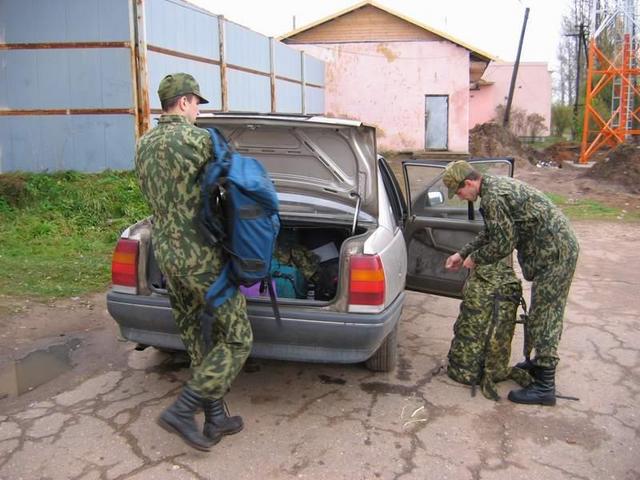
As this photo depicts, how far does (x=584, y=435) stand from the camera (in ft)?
11.1

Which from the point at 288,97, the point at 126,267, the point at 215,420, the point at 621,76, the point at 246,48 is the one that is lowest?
the point at 215,420

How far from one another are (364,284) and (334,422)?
81 cm

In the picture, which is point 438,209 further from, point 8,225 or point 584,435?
point 8,225

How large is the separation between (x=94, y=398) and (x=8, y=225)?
4.71 metres

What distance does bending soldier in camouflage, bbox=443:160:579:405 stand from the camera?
3686mm

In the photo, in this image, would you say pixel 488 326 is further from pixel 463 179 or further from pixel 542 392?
pixel 463 179

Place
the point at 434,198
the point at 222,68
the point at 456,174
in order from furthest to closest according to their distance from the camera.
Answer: the point at 222,68 < the point at 434,198 < the point at 456,174

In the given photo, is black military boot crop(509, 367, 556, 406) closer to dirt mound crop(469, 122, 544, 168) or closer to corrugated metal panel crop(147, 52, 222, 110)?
corrugated metal panel crop(147, 52, 222, 110)

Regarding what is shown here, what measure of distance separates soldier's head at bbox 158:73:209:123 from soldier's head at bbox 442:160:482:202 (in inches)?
64.4

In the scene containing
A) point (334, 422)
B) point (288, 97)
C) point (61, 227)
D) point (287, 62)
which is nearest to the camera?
point (334, 422)

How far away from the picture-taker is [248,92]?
13.2m

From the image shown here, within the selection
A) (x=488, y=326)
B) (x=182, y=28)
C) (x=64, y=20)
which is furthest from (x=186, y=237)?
(x=182, y=28)

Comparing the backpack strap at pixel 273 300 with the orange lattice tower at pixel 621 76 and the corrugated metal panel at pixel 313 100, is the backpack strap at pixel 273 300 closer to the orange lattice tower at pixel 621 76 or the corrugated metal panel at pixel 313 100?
the corrugated metal panel at pixel 313 100

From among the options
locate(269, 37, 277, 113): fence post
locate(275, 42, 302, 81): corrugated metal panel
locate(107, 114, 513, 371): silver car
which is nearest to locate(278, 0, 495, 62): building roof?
locate(275, 42, 302, 81): corrugated metal panel
